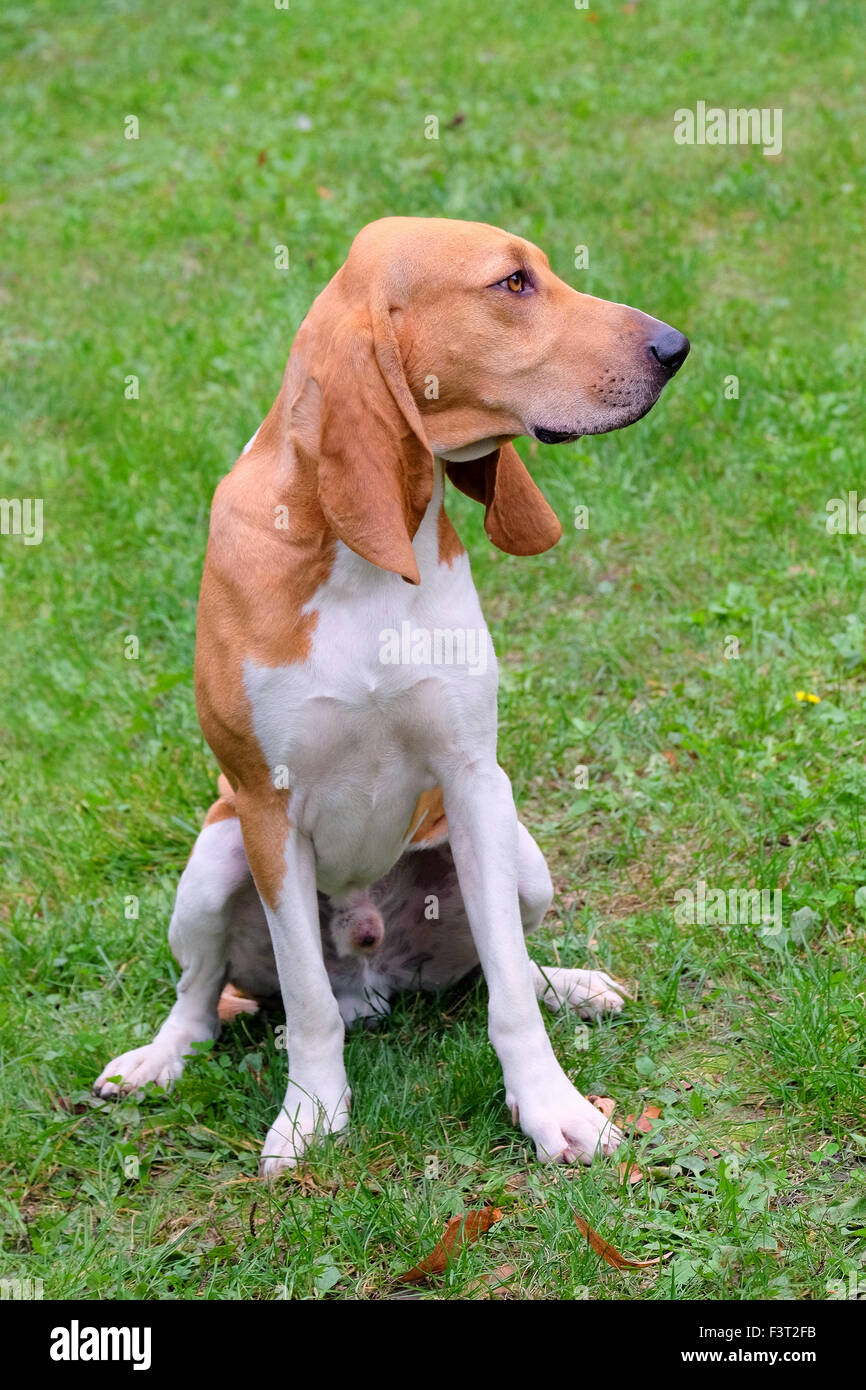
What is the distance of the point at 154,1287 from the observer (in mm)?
2812

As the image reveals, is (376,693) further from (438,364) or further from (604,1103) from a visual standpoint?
(604,1103)

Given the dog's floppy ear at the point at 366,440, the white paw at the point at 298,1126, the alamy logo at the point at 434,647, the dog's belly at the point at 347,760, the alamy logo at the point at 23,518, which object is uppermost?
the alamy logo at the point at 23,518

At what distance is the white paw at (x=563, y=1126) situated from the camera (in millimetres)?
2965

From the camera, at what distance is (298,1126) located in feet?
10.2

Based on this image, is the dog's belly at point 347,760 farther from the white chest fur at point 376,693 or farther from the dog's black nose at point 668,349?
the dog's black nose at point 668,349

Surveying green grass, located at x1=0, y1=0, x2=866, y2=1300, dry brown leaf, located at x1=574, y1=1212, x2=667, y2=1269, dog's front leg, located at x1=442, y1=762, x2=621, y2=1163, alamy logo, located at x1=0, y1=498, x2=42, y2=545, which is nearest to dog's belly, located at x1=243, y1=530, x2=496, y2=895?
dog's front leg, located at x1=442, y1=762, x2=621, y2=1163

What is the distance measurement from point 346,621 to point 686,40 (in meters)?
7.55

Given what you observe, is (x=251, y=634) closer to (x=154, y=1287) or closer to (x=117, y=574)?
(x=154, y=1287)

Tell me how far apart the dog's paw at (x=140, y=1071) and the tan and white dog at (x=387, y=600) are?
0.37m

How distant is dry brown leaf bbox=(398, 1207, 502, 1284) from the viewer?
2711 millimetres

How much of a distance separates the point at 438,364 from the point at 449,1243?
1700mm

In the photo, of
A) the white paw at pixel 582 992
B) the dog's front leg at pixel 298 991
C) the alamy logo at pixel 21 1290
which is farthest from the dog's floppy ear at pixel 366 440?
the alamy logo at pixel 21 1290

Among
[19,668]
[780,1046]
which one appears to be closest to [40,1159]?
[780,1046]
